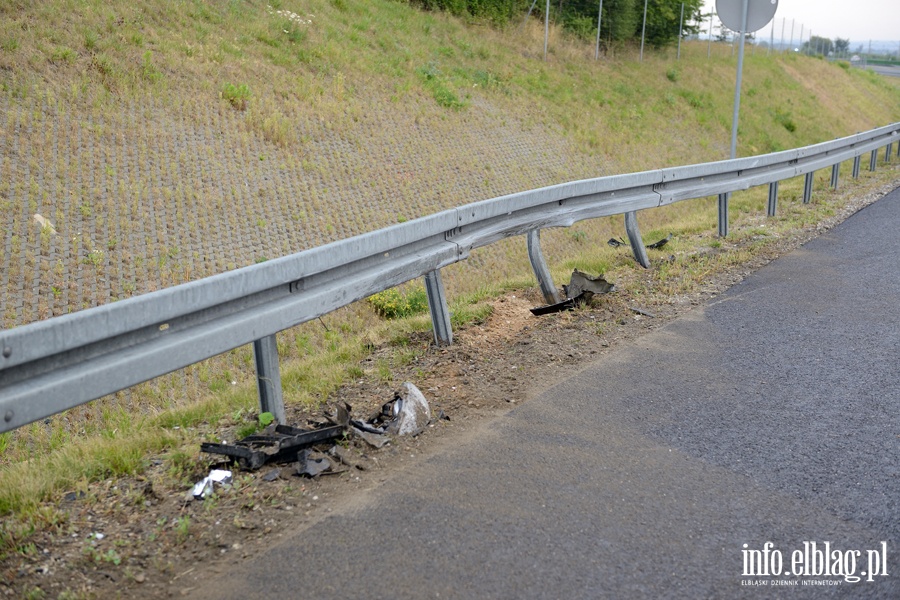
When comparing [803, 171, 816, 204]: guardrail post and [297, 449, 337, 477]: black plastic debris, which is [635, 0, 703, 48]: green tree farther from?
[297, 449, 337, 477]: black plastic debris

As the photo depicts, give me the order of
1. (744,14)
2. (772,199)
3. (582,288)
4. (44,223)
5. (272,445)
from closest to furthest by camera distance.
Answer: (272,445), (582,288), (744,14), (44,223), (772,199)

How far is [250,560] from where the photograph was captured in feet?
11.7

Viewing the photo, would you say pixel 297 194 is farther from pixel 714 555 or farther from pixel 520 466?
pixel 714 555

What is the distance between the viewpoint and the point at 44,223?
12219mm

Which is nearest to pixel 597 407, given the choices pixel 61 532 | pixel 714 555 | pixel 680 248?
pixel 714 555

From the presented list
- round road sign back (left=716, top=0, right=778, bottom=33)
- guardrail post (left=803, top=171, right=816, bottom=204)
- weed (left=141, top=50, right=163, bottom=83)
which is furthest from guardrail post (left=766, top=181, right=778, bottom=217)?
weed (left=141, top=50, right=163, bottom=83)

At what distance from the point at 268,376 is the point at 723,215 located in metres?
7.52

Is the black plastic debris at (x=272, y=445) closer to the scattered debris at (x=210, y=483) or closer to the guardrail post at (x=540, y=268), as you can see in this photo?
the scattered debris at (x=210, y=483)

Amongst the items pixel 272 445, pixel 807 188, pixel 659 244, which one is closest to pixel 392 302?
pixel 659 244

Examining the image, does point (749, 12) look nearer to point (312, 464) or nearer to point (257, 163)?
point (257, 163)

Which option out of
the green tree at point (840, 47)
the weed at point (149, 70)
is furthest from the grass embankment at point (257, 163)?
the green tree at point (840, 47)

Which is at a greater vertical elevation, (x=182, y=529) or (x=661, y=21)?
(x=661, y=21)

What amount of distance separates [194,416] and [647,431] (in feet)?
9.02

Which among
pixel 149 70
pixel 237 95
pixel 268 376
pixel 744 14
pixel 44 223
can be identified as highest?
pixel 744 14
